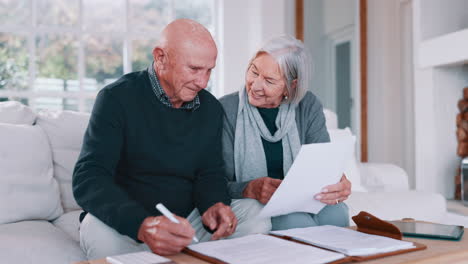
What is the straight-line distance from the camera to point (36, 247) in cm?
138

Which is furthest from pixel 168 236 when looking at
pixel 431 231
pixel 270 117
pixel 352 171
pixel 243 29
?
pixel 243 29

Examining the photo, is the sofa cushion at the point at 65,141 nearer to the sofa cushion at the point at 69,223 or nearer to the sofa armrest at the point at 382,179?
the sofa cushion at the point at 69,223

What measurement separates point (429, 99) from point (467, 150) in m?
0.46

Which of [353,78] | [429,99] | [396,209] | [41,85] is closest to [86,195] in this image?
[396,209]

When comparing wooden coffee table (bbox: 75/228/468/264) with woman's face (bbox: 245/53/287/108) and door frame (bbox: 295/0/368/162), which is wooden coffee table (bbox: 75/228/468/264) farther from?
door frame (bbox: 295/0/368/162)

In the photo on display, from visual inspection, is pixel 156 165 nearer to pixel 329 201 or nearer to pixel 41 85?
pixel 329 201

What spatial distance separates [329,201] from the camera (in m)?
1.41

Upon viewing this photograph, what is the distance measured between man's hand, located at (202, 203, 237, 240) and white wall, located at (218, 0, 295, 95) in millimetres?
3407

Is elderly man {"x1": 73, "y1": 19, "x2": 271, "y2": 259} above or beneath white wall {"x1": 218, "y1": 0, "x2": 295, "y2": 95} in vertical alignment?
beneath

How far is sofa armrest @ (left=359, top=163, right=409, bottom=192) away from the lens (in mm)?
2605

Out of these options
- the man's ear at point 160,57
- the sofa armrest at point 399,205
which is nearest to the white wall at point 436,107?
the sofa armrest at point 399,205

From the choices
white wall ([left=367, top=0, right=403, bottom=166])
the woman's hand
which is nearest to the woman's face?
the woman's hand

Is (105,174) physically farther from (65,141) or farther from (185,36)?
(65,141)

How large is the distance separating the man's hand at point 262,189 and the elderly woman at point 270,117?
31mm
